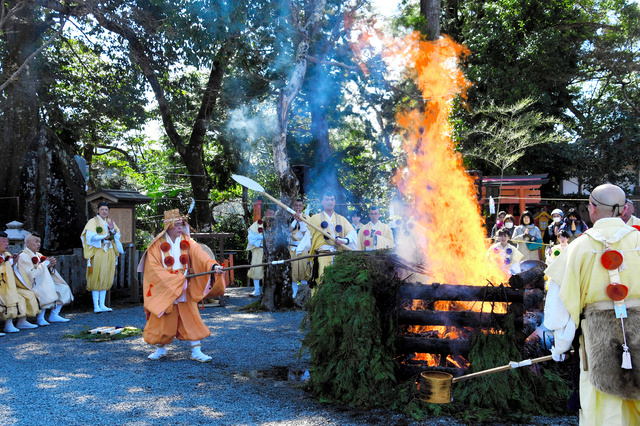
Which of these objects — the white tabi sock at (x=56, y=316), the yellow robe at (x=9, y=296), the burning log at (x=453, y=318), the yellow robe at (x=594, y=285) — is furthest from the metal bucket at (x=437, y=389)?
the white tabi sock at (x=56, y=316)

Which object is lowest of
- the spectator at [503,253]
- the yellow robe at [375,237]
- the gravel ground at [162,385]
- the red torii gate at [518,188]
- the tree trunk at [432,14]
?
the gravel ground at [162,385]

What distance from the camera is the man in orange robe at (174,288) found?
6312 mm

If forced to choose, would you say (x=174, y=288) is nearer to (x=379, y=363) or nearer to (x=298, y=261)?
(x=379, y=363)

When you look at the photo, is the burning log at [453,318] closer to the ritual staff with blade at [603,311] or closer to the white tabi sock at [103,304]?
the ritual staff with blade at [603,311]

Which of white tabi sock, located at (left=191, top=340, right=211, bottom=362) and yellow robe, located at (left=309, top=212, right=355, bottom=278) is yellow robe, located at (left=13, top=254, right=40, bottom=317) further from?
yellow robe, located at (left=309, top=212, right=355, bottom=278)

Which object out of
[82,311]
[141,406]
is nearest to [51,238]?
[82,311]

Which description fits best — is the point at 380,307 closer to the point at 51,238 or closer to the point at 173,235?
the point at 173,235

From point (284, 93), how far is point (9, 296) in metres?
6.30

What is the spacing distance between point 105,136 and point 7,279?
15688 mm

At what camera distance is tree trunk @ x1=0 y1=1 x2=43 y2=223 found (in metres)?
13.4

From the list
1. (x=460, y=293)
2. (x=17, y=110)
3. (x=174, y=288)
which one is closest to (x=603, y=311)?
(x=460, y=293)

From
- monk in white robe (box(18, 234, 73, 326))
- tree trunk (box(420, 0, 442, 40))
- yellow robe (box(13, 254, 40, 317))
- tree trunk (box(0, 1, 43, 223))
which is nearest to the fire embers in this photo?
monk in white robe (box(18, 234, 73, 326))

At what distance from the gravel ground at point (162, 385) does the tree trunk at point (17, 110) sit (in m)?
6.47

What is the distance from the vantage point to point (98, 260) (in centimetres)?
1075
